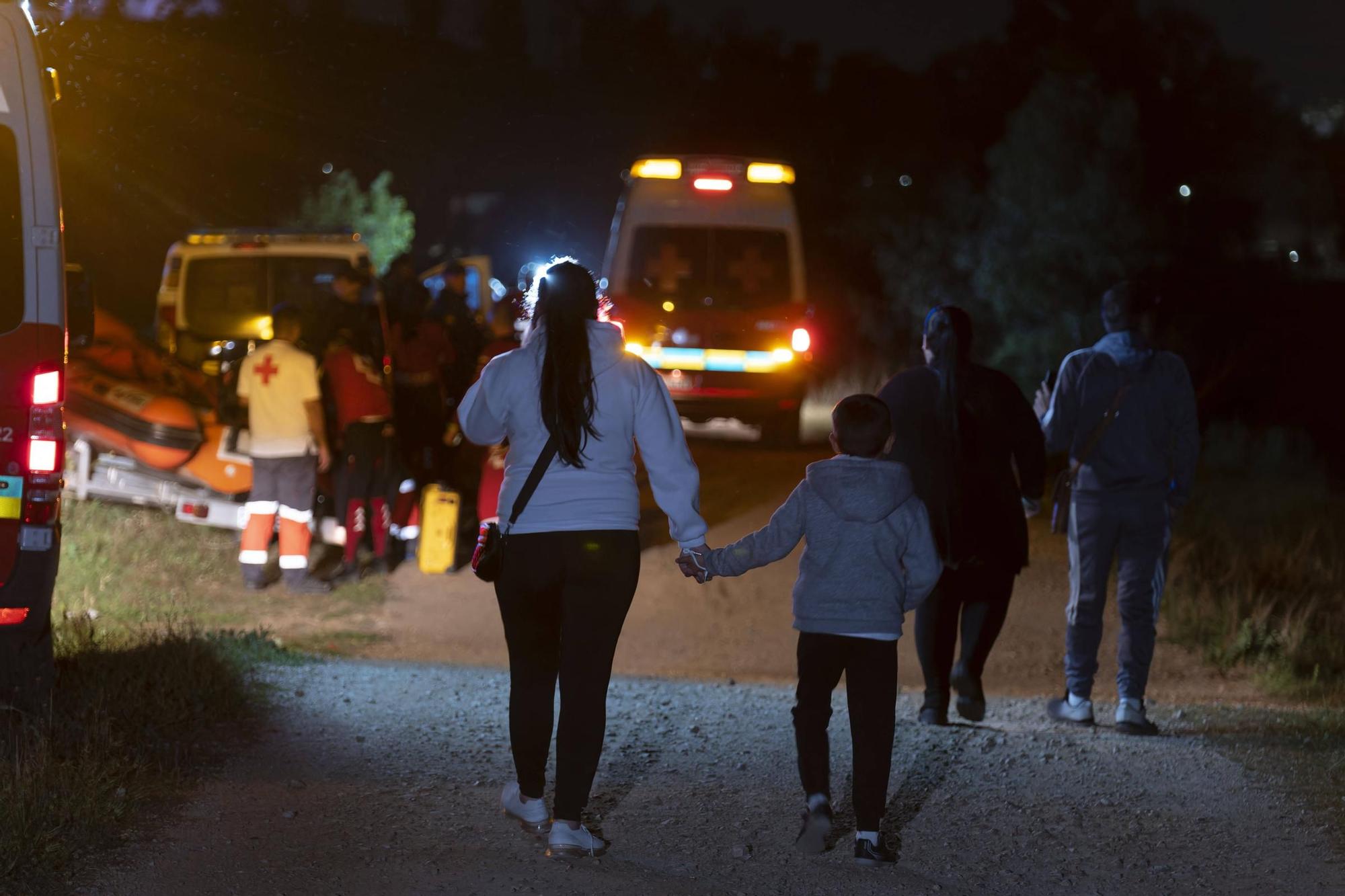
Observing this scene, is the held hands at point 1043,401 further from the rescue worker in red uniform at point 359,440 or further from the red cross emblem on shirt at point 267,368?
the rescue worker in red uniform at point 359,440

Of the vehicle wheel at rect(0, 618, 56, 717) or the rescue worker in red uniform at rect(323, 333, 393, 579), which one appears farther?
the rescue worker in red uniform at rect(323, 333, 393, 579)

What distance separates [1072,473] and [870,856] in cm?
244

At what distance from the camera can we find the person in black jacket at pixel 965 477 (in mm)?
6148

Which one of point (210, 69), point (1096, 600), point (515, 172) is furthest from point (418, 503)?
point (515, 172)

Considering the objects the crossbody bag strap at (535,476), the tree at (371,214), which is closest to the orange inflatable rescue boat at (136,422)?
the crossbody bag strap at (535,476)

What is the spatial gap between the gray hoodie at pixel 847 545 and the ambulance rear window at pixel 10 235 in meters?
2.73

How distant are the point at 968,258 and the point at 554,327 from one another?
1022 inches

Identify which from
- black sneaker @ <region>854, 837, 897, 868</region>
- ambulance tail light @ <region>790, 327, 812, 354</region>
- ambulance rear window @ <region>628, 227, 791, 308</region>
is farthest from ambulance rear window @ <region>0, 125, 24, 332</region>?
ambulance tail light @ <region>790, 327, 812, 354</region>

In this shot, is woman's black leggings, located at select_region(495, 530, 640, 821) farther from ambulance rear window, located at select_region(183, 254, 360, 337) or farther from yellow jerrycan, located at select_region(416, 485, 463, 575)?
ambulance rear window, located at select_region(183, 254, 360, 337)

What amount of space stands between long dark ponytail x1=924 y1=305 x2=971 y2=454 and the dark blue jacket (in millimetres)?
585

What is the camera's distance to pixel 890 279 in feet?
107

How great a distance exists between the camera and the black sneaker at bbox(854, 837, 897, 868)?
464 cm

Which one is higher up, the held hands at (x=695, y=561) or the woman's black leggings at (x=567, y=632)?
the held hands at (x=695, y=561)

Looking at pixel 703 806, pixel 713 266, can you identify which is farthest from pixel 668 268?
pixel 703 806
